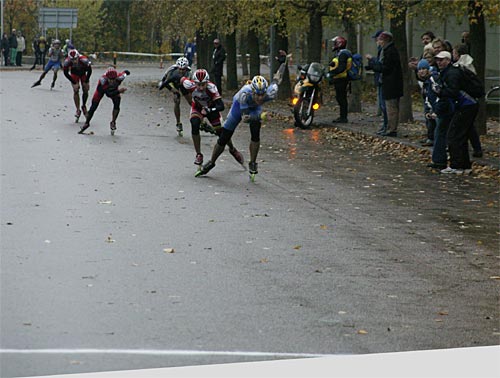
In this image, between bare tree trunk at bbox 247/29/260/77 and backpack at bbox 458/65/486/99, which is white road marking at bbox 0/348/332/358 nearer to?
backpack at bbox 458/65/486/99

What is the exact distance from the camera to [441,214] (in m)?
14.6

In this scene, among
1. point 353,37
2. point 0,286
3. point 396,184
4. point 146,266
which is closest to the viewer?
point 0,286

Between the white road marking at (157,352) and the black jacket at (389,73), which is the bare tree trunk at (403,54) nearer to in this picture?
the black jacket at (389,73)

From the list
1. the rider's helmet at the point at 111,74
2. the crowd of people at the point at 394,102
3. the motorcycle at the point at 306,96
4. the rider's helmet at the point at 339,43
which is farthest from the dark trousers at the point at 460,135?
the rider's helmet at the point at 339,43

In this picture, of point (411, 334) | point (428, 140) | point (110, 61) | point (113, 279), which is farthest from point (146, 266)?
point (110, 61)

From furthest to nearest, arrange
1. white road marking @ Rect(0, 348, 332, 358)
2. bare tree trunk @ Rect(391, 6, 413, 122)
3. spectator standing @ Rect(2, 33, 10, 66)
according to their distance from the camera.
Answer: spectator standing @ Rect(2, 33, 10, 66), bare tree trunk @ Rect(391, 6, 413, 122), white road marking @ Rect(0, 348, 332, 358)

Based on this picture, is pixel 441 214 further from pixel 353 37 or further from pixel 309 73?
pixel 353 37

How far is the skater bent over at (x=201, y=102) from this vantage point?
18609mm

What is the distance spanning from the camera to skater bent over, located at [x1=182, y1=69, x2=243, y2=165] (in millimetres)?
18609

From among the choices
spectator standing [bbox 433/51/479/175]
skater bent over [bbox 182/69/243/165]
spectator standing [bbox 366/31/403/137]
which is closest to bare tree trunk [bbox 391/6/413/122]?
spectator standing [bbox 366/31/403/137]

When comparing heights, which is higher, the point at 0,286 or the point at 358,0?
the point at 358,0

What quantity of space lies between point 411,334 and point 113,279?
2.68 metres

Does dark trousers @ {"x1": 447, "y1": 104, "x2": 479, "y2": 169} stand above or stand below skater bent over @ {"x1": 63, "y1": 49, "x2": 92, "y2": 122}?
below

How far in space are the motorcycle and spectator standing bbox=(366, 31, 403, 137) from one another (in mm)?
3368
